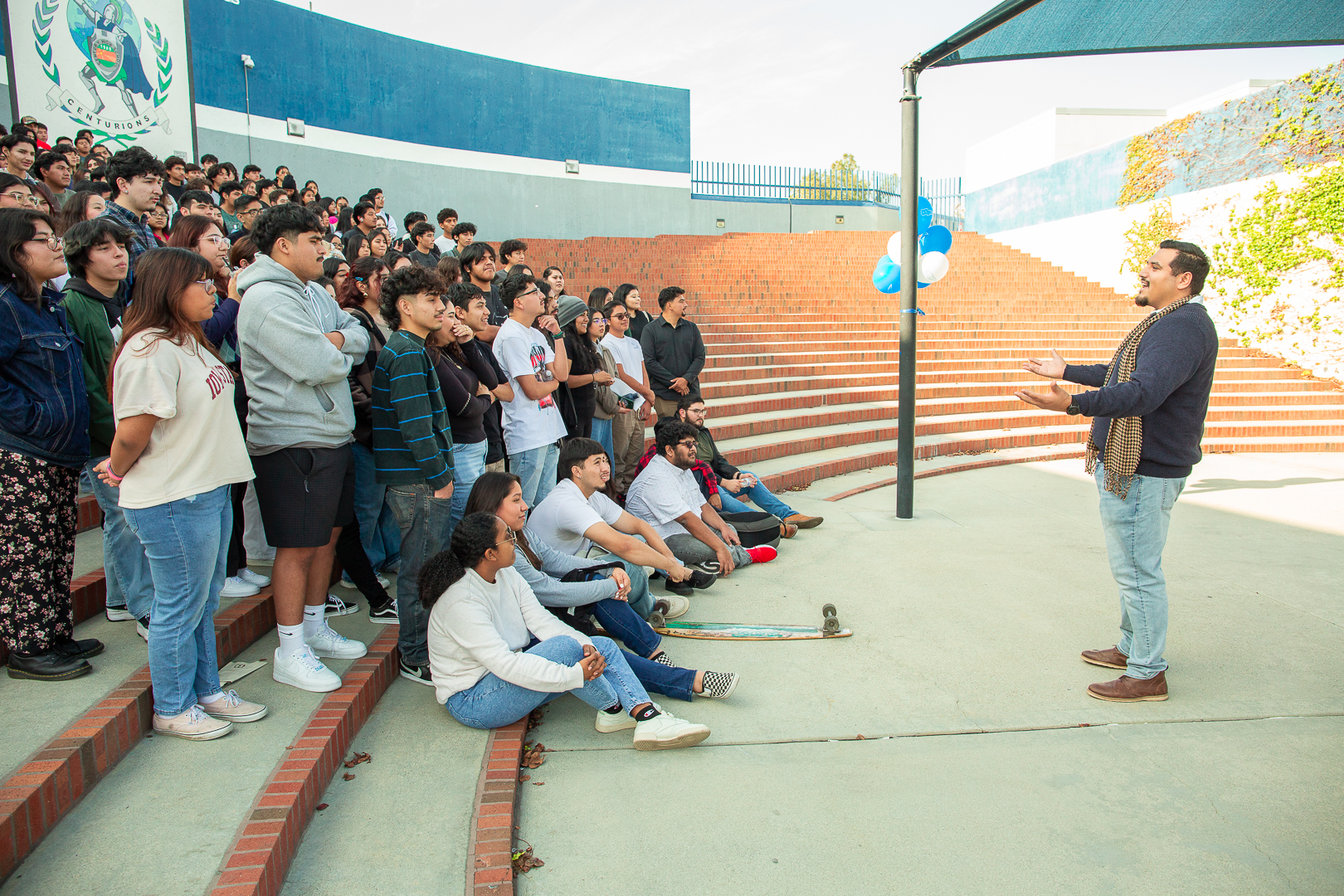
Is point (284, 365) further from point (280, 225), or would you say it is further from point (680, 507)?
point (680, 507)

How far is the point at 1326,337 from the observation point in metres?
11.2

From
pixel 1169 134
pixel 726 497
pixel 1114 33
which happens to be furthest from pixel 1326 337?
pixel 726 497

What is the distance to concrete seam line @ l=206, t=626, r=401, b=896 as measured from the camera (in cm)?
216

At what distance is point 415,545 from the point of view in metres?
3.40

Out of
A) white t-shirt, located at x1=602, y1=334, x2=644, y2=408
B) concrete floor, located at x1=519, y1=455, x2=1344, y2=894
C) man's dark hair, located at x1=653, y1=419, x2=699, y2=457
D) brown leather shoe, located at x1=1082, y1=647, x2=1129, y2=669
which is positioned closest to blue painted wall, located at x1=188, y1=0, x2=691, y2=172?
white t-shirt, located at x1=602, y1=334, x2=644, y2=408

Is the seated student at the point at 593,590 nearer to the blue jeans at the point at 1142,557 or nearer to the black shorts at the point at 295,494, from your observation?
the black shorts at the point at 295,494

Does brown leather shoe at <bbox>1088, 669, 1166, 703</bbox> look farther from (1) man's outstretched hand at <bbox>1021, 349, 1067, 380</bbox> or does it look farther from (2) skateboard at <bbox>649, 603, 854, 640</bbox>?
(1) man's outstretched hand at <bbox>1021, 349, 1067, 380</bbox>

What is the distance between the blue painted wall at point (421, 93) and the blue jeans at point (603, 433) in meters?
10.9

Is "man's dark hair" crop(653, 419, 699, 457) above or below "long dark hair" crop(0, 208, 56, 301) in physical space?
below

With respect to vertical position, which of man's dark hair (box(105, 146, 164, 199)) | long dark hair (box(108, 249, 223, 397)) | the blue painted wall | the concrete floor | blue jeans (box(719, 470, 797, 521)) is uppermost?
the blue painted wall

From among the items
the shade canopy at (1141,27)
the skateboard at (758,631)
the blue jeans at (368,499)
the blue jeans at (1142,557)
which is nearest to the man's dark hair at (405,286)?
the blue jeans at (368,499)

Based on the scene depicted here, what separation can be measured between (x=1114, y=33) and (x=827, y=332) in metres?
6.60

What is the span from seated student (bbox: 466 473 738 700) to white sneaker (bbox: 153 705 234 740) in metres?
1.16

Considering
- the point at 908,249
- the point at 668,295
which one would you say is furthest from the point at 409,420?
the point at 908,249
